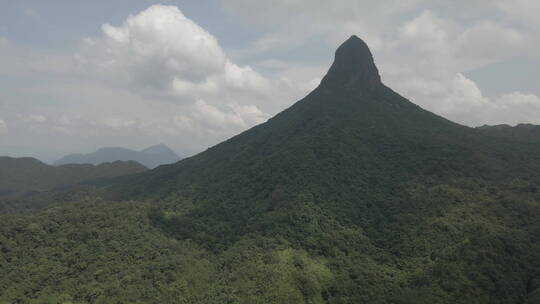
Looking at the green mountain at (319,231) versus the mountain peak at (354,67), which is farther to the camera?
the mountain peak at (354,67)

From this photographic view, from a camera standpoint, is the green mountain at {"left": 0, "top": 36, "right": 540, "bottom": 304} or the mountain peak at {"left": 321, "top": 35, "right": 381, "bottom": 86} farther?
the mountain peak at {"left": 321, "top": 35, "right": 381, "bottom": 86}

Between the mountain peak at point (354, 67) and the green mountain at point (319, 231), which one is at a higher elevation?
the mountain peak at point (354, 67)

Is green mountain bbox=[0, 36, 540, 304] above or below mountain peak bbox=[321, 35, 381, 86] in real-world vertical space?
below

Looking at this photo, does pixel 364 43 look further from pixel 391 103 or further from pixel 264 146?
pixel 264 146
